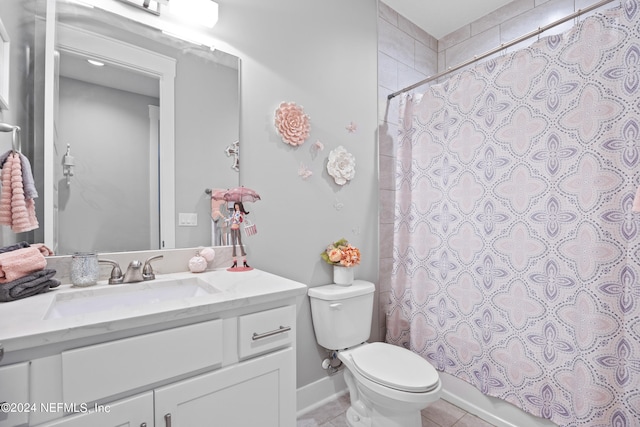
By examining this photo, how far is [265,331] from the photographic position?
102cm

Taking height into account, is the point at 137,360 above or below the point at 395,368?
above

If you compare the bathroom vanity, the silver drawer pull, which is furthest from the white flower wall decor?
the silver drawer pull

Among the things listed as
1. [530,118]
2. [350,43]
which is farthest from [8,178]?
[530,118]

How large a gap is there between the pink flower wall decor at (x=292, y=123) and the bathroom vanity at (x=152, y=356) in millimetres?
841

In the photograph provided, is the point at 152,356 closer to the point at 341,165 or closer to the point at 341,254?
the point at 341,254

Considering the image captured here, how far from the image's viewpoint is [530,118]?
5.01ft

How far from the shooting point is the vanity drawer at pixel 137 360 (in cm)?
71

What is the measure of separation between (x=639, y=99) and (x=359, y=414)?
184 cm

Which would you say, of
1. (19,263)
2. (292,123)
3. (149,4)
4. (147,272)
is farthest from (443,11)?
(19,263)

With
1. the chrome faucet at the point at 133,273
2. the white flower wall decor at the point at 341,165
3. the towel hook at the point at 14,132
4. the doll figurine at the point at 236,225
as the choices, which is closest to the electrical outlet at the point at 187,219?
the doll figurine at the point at 236,225

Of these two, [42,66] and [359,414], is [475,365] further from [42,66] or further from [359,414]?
[42,66]

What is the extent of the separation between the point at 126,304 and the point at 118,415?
415mm

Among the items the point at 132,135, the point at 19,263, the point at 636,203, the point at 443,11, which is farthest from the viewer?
the point at 443,11

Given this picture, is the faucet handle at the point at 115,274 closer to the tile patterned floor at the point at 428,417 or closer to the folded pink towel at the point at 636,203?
the tile patterned floor at the point at 428,417
